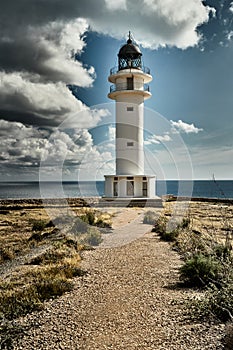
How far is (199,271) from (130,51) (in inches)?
954

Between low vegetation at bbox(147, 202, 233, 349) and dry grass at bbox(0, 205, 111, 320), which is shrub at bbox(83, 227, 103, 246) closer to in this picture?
dry grass at bbox(0, 205, 111, 320)

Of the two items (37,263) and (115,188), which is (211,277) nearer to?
(37,263)

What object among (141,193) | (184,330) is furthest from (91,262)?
(141,193)

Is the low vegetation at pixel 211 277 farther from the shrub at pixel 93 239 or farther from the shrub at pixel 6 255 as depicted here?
the shrub at pixel 6 255

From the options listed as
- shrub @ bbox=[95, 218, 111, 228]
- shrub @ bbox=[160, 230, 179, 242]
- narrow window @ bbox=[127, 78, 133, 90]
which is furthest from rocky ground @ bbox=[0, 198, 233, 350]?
narrow window @ bbox=[127, 78, 133, 90]

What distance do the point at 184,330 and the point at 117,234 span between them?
859 cm

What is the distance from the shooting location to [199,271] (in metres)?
6.59

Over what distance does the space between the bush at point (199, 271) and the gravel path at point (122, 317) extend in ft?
0.97

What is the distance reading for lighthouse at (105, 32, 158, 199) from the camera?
87.4 ft

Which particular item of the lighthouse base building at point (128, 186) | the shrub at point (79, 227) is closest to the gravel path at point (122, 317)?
the shrub at point (79, 227)

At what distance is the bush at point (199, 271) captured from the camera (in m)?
6.41

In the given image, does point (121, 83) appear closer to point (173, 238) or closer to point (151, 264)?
point (173, 238)

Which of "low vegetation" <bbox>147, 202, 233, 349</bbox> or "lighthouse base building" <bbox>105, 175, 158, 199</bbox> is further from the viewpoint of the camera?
"lighthouse base building" <bbox>105, 175, 158, 199</bbox>

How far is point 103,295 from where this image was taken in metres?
6.05
